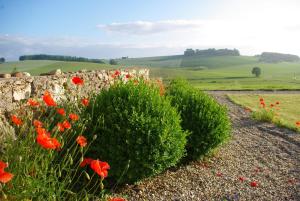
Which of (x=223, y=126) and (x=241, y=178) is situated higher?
(x=223, y=126)

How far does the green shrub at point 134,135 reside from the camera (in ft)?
19.0

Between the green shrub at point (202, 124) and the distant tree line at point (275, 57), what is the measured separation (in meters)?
131

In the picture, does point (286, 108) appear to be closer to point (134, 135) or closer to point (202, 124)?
point (202, 124)

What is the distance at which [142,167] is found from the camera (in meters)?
5.84

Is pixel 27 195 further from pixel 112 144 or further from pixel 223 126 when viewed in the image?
pixel 223 126

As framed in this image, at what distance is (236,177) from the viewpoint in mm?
7352

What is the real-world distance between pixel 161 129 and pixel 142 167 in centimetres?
62

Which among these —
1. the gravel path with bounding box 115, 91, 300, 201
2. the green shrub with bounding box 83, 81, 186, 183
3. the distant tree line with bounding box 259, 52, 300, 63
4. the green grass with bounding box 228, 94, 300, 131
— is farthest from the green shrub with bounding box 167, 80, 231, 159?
the distant tree line with bounding box 259, 52, 300, 63

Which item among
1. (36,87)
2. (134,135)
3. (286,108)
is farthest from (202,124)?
(286,108)

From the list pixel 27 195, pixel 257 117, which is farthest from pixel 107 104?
pixel 257 117

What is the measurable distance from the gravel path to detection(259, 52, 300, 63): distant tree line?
129 meters

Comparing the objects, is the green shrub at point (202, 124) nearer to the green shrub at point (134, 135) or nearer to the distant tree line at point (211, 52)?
the green shrub at point (134, 135)

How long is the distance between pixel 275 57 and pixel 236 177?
456 feet

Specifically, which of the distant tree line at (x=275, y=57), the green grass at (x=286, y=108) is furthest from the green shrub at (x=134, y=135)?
the distant tree line at (x=275, y=57)
